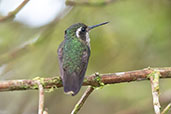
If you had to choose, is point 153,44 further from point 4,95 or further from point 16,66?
point 4,95

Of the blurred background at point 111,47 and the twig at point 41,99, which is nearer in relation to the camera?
the twig at point 41,99

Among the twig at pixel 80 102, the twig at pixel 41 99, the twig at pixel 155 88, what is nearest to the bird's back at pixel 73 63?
the twig at pixel 80 102

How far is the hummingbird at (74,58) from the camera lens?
3.37 metres

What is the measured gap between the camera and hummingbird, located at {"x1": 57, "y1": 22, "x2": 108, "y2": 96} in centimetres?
337

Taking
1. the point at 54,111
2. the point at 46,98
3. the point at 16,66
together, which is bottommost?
the point at 54,111

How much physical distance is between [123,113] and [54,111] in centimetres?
159

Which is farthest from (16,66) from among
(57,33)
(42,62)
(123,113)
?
(123,113)

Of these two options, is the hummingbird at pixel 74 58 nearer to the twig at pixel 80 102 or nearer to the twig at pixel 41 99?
the twig at pixel 80 102

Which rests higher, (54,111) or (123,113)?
(123,113)

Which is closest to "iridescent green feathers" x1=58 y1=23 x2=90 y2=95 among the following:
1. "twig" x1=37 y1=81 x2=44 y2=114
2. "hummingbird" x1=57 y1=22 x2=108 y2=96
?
"hummingbird" x1=57 y1=22 x2=108 y2=96

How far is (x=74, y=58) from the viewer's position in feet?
13.0

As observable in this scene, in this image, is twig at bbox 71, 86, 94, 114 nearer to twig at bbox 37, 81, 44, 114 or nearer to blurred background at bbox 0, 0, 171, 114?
twig at bbox 37, 81, 44, 114

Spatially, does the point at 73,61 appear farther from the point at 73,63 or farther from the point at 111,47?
Result: the point at 111,47

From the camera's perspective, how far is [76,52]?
4.07m
